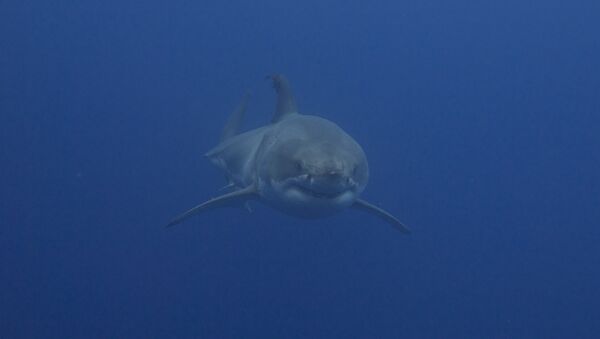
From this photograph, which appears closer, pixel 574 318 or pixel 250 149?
pixel 250 149

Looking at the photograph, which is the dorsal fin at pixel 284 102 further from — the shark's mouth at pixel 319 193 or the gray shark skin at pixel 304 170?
the shark's mouth at pixel 319 193

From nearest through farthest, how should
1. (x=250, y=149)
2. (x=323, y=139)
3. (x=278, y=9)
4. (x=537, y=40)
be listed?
1. (x=323, y=139)
2. (x=250, y=149)
3. (x=537, y=40)
4. (x=278, y=9)

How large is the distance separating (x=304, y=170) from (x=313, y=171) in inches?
5.7

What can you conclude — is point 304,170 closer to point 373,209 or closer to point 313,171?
point 313,171

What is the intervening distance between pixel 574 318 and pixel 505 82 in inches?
566

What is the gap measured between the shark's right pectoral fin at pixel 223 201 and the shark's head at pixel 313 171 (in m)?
0.29

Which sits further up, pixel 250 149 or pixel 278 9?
pixel 278 9

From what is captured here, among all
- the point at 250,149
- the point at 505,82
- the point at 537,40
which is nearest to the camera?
the point at 250,149

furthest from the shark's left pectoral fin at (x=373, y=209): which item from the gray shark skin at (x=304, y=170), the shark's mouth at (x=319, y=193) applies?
the shark's mouth at (x=319, y=193)

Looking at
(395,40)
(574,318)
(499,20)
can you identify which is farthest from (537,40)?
(574,318)

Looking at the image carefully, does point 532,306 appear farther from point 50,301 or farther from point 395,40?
point 395,40

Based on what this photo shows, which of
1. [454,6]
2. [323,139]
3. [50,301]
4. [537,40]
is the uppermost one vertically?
[454,6]

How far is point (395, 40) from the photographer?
32469mm

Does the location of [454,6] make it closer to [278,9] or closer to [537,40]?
[537,40]
